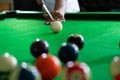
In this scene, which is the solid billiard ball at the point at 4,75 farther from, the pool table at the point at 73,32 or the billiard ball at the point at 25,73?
the pool table at the point at 73,32

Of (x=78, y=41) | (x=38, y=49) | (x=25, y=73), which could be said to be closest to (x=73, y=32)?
(x=78, y=41)

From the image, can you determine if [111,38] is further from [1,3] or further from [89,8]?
[1,3]

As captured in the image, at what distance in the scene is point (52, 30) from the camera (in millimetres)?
2008

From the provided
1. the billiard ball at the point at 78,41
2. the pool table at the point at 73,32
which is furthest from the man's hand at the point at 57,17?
the billiard ball at the point at 78,41

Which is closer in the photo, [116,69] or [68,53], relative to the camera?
[116,69]

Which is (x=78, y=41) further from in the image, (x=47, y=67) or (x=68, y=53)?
(x=47, y=67)

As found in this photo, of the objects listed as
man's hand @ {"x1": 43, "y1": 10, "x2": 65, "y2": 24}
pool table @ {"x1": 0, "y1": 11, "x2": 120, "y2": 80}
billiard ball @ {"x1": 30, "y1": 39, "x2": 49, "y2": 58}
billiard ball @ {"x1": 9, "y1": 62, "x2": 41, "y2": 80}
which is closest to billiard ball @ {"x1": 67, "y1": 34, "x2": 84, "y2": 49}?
pool table @ {"x1": 0, "y1": 11, "x2": 120, "y2": 80}

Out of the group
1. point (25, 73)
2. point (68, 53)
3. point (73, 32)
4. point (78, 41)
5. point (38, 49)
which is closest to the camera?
point (25, 73)

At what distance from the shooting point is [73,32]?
2.00 metres

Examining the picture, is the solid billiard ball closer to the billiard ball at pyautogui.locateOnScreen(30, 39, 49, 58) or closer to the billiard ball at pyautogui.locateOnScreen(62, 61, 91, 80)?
the billiard ball at pyautogui.locateOnScreen(62, 61, 91, 80)

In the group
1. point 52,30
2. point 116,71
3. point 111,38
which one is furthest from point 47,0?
point 116,71

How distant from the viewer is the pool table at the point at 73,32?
1307 mm

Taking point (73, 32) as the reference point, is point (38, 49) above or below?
above

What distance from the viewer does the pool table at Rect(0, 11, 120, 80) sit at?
131 cm
